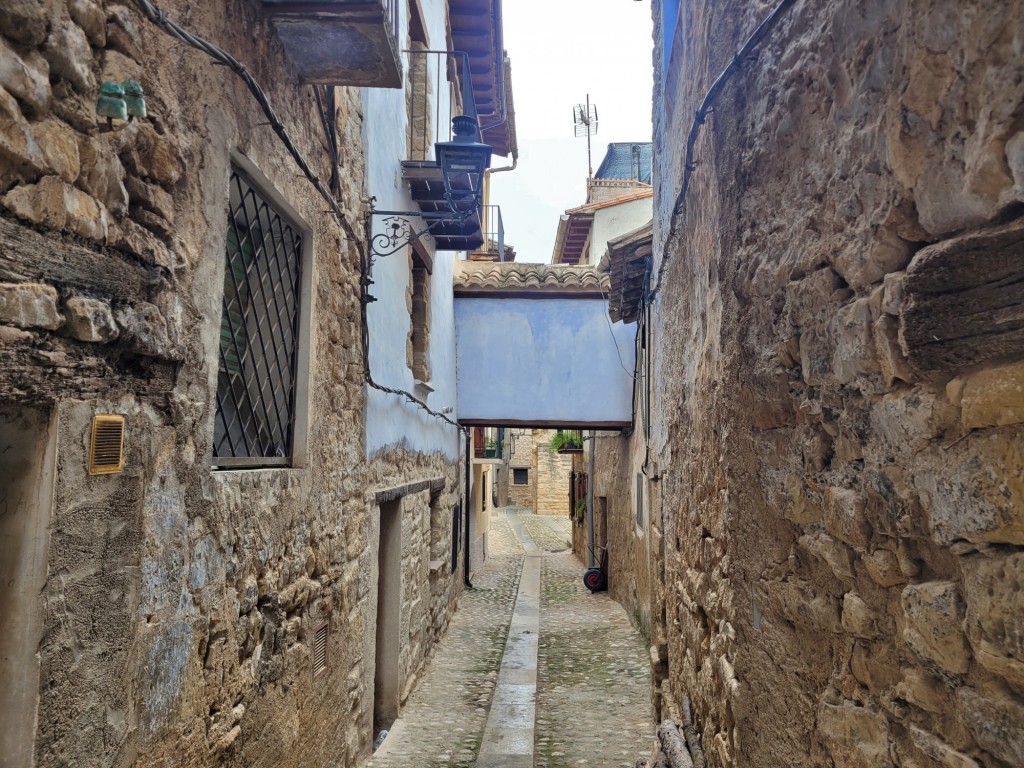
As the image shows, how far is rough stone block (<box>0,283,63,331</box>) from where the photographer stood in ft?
4.87

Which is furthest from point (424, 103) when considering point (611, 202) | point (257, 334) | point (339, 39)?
point (611, 202)

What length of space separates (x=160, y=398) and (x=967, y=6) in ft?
7.06

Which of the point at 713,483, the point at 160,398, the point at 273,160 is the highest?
the point at 273,160

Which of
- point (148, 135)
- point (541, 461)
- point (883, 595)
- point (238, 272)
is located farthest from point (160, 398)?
point (541, 461)

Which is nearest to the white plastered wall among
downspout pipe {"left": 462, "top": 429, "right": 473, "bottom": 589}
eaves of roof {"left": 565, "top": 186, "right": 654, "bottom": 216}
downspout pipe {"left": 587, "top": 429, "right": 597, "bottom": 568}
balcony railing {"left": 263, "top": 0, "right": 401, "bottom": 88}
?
balcony railing {"left": 263, "top": 0, "right": 401, "bottom": 88}

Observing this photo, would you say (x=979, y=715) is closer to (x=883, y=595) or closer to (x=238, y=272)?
(x=883, y=595)

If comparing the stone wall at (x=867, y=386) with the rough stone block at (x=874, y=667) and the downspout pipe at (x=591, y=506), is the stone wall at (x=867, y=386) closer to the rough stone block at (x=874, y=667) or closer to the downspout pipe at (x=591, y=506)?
the rough stone block at (x=874, y=667)

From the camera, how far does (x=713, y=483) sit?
10.1 ft

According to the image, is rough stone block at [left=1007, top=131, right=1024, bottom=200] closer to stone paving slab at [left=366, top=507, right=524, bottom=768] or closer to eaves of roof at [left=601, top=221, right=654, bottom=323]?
stone paving slab at [left=366, top=507, right=524, bottom=768]

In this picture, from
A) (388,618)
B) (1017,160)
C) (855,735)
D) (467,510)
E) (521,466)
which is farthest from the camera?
(521,466)

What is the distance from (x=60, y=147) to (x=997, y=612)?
7.04 ft

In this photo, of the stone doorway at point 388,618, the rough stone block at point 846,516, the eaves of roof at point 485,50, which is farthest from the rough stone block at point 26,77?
the eaves of roof at point 485,50

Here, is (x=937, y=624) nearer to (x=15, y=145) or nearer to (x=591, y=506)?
(x=15, y=145)

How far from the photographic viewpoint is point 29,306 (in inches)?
60.7
